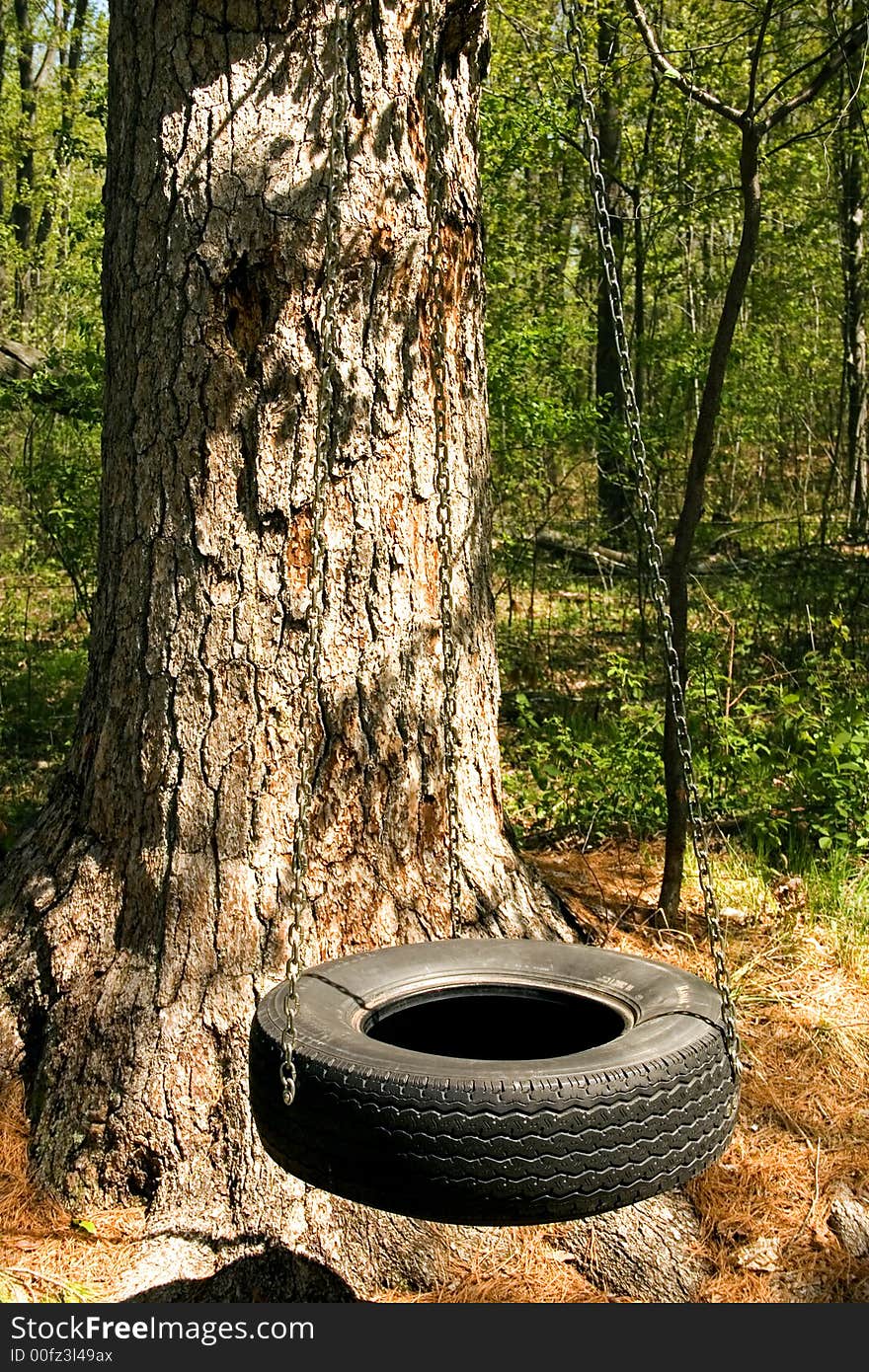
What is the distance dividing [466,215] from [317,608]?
1432 mm

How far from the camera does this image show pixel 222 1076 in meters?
3.31

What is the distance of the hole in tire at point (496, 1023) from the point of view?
9.29 ft

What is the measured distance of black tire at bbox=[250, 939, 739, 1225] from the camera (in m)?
2.16

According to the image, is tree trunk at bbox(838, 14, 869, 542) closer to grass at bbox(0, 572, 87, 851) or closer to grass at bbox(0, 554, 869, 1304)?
grass at bbox(0, 554, 869, 1304)

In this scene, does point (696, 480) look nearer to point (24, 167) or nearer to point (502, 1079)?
point (502, 1079)

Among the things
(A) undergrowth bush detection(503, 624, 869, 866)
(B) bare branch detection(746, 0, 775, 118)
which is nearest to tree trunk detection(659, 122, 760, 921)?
(B) bare branch detection(746, 0, 775, 118)

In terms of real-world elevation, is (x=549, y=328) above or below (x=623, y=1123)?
above

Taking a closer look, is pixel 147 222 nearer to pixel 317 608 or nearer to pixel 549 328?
pixel 317 608

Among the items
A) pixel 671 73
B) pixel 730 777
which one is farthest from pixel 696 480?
pixel 730 777

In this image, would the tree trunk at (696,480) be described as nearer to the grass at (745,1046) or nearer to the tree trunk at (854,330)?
the grass at (745,1046)

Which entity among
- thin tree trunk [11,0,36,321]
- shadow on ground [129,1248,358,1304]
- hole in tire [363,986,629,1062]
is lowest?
shadow on ground [129,1248,358,1304]

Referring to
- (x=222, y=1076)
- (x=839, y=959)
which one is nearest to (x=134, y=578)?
(x=222, y=1076)

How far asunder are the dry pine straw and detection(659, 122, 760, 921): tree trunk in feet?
1.09

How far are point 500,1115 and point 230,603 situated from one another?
1.77 meters
